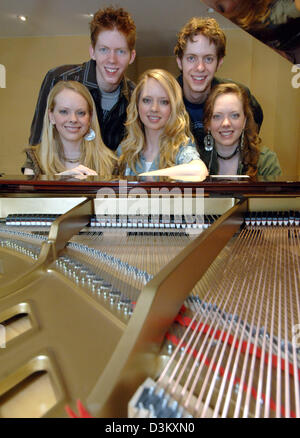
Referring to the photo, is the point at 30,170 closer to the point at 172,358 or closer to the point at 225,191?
the point at 225,191

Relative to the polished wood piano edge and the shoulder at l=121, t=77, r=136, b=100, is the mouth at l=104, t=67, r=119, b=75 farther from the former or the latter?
the polished wood piano edge

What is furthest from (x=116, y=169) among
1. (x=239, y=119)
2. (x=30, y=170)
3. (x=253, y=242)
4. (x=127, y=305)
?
(x=127, y=305)

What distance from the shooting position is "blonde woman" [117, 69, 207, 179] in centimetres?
310

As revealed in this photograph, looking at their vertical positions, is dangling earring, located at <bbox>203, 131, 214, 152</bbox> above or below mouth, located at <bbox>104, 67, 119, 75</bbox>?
below

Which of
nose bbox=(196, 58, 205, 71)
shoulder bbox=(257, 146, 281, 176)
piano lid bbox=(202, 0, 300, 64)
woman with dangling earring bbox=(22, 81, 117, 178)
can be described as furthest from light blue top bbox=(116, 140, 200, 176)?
piano lid bbox=(202, 0, 300, 64)

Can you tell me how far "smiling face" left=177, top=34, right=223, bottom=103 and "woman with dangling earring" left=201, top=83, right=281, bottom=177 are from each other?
1.48 feet

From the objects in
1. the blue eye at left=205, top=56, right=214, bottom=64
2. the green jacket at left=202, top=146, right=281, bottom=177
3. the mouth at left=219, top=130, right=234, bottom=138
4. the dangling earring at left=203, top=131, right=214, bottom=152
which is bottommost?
the green jacket at left=202, top=146, right=281, bottom=177

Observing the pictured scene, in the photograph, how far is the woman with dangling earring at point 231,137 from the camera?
345cm

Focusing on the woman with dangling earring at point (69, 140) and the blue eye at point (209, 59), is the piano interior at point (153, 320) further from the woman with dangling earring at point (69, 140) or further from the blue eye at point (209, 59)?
the blue eye at point (209, 59)

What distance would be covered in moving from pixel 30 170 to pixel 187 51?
222 cm

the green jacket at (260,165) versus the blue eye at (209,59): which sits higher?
the blue eye at (209,59)

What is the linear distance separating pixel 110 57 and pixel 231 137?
1.74 metres

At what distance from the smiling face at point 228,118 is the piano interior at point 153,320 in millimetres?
2151

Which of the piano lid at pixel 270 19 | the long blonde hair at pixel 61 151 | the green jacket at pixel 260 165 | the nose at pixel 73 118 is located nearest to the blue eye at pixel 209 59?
the green jacket at pixel 260 165
